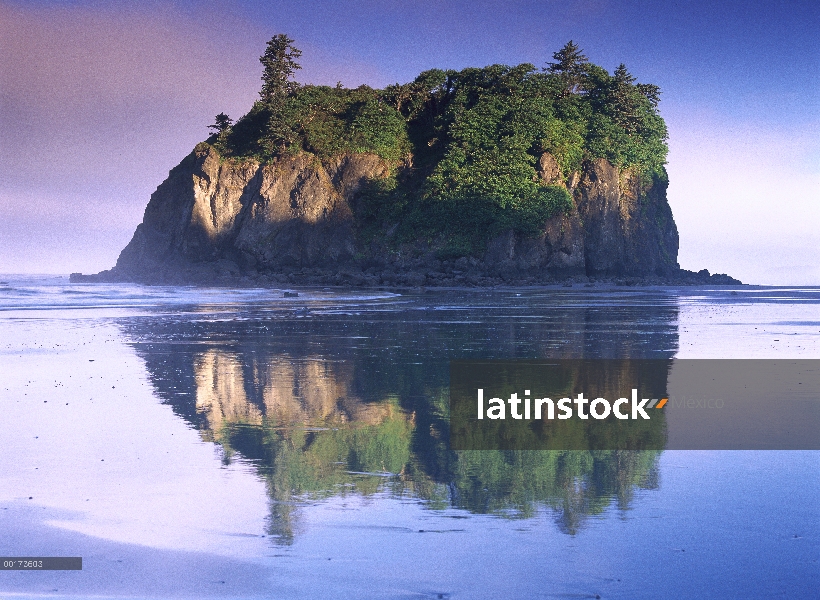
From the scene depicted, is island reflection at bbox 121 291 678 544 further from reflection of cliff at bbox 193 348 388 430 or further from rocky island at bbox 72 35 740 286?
rocky island at bbox 72 35 740 286

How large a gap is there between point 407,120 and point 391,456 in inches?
2721

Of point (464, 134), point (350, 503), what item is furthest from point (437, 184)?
point (350, 503)

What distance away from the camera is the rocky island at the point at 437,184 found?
6072 centimetres

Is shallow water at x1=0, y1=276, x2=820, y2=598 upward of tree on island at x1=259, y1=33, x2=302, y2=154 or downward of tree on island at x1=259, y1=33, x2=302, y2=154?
downward
